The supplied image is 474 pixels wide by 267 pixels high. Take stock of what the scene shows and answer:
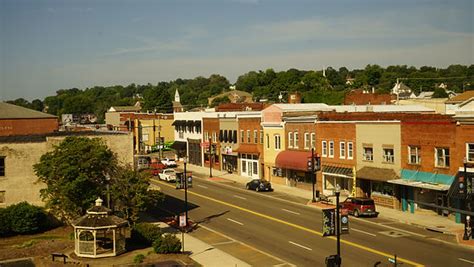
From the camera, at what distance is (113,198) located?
37656mm

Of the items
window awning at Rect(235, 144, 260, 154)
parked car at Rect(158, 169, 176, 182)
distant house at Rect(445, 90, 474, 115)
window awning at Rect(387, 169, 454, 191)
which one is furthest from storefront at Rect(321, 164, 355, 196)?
parked car at Rect(158, 169, 176, 182)

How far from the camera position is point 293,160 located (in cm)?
5869

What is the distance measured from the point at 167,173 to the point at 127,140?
25.3 m

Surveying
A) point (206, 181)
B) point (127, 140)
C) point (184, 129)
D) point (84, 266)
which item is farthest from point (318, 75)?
point (84, 266)

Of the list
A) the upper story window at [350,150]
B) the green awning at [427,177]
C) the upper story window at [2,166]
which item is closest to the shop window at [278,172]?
the upper story window at [350,150]

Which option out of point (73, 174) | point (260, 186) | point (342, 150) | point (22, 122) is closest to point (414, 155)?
point (342, 150)

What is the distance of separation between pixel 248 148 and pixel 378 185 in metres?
24.1

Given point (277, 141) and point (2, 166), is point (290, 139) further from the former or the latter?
point (2, 166)

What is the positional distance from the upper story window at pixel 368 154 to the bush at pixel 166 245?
867 inches

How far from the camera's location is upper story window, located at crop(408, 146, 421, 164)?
4434cm

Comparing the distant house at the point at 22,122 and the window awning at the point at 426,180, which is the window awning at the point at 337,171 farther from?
the distant house at the point at 22,122

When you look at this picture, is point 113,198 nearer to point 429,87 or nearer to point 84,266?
point 84,266

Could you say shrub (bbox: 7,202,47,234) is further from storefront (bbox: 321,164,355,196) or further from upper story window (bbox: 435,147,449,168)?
upper story window (bbox: 435,147,449,168)

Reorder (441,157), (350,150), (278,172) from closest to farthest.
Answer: (441,157)
(350,150)
(278,172)
